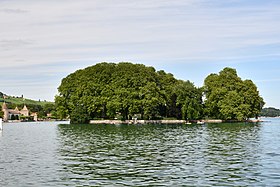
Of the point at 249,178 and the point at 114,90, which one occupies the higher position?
the point at 114,90

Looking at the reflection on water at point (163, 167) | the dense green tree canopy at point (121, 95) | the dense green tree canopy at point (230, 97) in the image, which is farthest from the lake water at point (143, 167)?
the dense green tree canopy at point (230, 97)

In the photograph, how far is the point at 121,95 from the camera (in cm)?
12006

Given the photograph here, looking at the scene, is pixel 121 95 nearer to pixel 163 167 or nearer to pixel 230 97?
pixel 230 97

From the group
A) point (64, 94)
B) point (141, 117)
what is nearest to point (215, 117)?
point (141, 117)

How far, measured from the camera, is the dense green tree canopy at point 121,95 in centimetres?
12025

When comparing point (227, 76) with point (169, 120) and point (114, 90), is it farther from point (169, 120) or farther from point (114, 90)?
point (114, 90)

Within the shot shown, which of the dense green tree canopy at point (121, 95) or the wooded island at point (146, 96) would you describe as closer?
the dense green tree canopy at point (121, 95)

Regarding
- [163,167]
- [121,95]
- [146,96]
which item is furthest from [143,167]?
[121,95]

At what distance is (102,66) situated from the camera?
129250 millimetres

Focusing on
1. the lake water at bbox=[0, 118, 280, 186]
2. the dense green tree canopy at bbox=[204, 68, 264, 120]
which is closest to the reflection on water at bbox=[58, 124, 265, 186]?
the lake water at bbox=[0, 118, 280, 186]

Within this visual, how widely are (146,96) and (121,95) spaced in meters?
6.25

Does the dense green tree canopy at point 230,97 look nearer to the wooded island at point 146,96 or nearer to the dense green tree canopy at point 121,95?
the wooded island at point 146,96

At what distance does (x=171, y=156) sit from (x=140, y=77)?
89.2 m

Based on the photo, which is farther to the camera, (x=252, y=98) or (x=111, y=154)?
(x=252, y=98)
